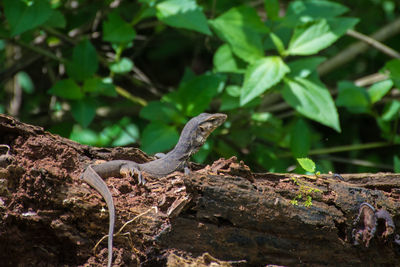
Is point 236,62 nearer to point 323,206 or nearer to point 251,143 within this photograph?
point 251,143

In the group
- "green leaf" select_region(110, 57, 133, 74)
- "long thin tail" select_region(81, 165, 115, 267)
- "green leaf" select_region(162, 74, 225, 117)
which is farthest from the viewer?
"green leaf" select_region(110, 57, 133, 74)

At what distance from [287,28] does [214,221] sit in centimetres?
333

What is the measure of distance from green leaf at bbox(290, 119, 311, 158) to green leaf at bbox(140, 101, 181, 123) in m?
1.37

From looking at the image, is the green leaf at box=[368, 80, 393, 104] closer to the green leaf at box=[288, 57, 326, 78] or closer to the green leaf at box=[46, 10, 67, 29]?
the green leaf at box=[288, 57, 326, 78]

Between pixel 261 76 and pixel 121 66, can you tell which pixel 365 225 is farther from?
pixel 121 66

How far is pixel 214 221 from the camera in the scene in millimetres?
3029

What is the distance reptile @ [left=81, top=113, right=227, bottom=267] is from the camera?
304cm

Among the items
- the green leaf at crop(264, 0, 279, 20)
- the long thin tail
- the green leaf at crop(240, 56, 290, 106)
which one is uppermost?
the green leaf at crop(264, 0, 279, 20)

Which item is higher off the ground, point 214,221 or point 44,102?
point 214,221

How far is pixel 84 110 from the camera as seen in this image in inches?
207

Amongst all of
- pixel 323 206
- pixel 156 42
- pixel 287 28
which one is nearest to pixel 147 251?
pixel 323 206

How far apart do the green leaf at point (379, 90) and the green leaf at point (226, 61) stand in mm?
1594

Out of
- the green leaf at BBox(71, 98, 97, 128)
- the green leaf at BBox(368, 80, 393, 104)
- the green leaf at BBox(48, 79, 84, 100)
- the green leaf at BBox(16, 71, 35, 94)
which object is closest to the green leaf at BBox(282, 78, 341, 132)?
the green leaf at BBox(368, 80, 393, 104)

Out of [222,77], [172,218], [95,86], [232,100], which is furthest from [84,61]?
[172,218]
